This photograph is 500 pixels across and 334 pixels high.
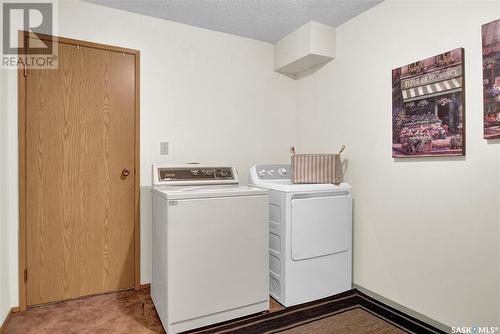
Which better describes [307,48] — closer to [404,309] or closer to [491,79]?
[491,79]

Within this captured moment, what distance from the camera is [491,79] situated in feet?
5.53

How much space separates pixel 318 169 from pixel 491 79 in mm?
1247

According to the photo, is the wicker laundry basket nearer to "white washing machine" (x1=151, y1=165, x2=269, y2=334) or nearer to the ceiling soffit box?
"white washing machine" (x1=151, y1=165, x2=269, y2=334)

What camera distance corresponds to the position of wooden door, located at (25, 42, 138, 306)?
2252mm

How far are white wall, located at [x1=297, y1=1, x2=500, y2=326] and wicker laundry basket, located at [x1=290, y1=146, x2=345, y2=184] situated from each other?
0.86ft

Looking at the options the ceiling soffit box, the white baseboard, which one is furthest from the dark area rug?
the ceiling soffit box

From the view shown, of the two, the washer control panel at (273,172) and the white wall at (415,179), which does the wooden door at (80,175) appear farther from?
the white wall at (415,179)

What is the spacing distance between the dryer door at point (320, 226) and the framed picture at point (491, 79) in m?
1.12

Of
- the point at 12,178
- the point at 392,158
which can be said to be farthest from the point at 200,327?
the point at 392,158

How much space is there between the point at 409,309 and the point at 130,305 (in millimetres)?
2137

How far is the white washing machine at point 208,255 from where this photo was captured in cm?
186

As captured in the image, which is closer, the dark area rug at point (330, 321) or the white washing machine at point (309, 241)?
the dark area rug at point (330, 321)

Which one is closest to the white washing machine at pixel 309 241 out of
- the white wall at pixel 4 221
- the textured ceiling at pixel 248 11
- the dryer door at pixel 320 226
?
the dryer door at pixel 320 226

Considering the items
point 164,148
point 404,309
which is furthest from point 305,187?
point 164,148
